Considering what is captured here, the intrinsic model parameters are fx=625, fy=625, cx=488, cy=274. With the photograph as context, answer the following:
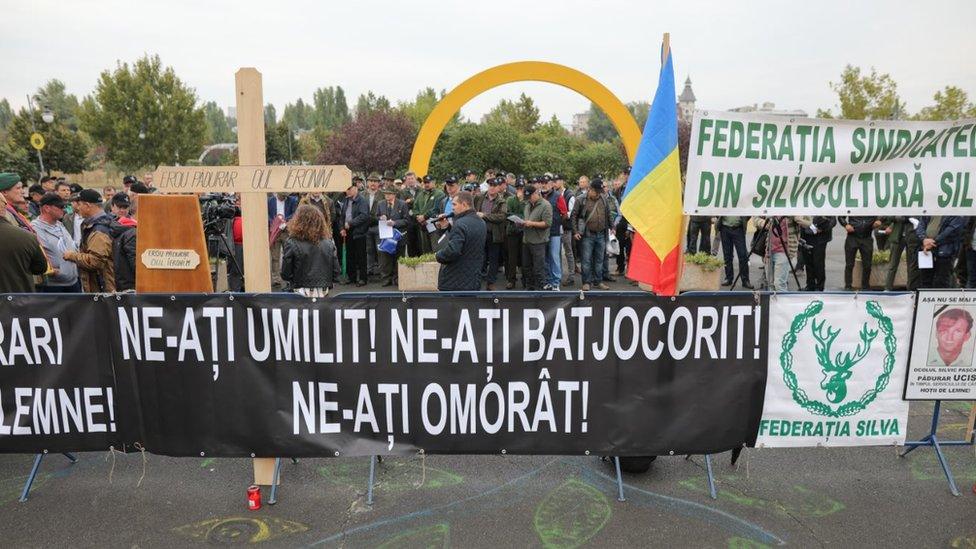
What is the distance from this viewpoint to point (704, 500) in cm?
431

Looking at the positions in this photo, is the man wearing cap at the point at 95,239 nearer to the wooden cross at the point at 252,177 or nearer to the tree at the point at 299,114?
the wooden cross at the point at 252,177

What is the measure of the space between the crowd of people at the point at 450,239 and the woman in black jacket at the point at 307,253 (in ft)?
0.04

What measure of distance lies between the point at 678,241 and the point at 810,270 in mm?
7718

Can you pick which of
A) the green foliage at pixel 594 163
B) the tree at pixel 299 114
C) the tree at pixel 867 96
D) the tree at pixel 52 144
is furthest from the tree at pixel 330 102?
the tree at pixel 867 96

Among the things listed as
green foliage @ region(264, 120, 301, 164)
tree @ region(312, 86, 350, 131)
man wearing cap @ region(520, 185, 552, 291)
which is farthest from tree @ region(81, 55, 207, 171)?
tree @ region(312, 86, 350, 131)

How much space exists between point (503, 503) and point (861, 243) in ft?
29.6

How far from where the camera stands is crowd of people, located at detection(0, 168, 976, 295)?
255 inches

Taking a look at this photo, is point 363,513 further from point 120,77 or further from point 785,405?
point 120,77

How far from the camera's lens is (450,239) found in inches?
257

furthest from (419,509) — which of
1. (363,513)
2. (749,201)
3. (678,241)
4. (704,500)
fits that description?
(749,201)

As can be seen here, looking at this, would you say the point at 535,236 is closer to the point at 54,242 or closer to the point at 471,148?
the point at 54,242

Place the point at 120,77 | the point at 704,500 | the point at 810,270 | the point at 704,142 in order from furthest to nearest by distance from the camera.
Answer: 1. the point at 120,77
2. the point at 810,270
3. the point at 704,500
4. the point at 704,142

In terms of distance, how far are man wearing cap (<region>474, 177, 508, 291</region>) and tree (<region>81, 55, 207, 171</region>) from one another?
40.3 metres

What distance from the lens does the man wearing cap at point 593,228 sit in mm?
10898
